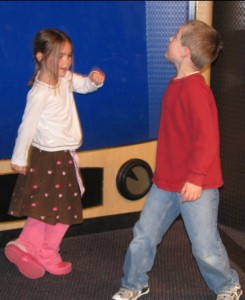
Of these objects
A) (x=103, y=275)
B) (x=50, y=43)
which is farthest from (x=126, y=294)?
(x=50, y=43)

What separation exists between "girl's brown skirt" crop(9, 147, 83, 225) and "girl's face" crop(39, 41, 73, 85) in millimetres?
237

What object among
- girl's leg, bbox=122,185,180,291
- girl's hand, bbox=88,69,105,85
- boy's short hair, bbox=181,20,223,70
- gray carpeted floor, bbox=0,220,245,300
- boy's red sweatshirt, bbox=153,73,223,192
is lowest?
gray carpeted floor, bbox=0,220,245,300

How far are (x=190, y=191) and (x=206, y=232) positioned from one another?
151 millimetres

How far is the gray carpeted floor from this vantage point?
64.9 inches

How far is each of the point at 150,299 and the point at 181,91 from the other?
25.5 inches

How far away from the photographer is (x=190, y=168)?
56.7 inches

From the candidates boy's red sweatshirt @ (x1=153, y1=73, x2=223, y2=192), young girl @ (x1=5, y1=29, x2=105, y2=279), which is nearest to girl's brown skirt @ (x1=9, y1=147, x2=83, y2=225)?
young girl @ (x1=5, y1=29, x2=105, y2=279)

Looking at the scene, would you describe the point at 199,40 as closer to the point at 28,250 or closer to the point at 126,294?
the point at 126,294

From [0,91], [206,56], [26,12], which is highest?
[26,12]

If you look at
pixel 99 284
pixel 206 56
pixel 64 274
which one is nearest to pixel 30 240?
pixel 64 274

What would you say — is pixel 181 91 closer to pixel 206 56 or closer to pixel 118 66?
pixel 206 56

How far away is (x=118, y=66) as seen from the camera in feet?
6.42

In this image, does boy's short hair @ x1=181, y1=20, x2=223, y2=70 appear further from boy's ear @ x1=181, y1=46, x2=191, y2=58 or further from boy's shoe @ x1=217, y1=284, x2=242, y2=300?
boy's shoe @ x1=217, y1=284, x2=242, y2=300

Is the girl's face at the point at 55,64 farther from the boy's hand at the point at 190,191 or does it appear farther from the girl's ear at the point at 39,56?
the boy's hand at the point at 190,191
